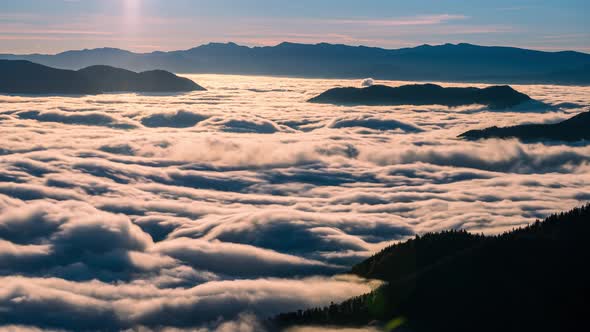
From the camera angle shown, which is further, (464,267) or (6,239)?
(6,239)

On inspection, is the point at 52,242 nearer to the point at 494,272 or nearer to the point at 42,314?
the point at 42,314

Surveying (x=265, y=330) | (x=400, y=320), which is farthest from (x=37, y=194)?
(x=400, y=320)

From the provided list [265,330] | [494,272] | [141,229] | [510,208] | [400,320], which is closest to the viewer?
[400,320]

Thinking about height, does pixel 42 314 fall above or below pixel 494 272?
below

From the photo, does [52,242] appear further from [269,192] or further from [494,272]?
[494,272]

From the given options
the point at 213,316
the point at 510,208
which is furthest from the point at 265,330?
the point at 510,208

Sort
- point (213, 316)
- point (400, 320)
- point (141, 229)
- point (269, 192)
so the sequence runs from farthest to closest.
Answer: point (269, 192) < point (141, 229) < point (213, 316) < point (400, 320)
